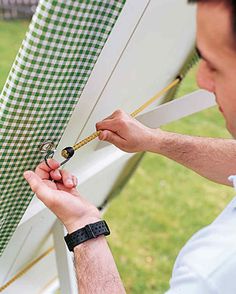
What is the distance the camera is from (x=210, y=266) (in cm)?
107

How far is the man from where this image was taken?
105cm

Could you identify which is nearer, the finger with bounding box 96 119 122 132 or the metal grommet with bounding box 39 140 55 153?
the metal grommet with bounding box 39 140 55 153

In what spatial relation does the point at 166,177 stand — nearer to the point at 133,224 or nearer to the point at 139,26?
the point at 133,224

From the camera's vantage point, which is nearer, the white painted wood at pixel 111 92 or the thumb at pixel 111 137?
the white painted wood at pixel 111 92

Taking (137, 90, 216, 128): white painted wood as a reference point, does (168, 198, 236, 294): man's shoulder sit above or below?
above

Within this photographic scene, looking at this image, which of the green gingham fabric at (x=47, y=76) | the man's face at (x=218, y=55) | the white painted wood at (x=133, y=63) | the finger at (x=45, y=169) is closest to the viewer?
the man's face at (x=218, y=55)

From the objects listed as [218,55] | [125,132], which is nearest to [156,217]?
[125,132]

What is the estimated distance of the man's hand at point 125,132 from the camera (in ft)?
5.30

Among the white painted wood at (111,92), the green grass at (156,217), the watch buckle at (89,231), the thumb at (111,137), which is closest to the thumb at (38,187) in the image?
the watch buckle at (89,231)

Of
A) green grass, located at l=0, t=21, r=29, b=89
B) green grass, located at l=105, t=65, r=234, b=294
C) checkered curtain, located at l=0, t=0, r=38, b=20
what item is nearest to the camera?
green grass, located at l=105, t=65, r=234, b=294

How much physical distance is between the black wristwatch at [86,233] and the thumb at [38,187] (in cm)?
10

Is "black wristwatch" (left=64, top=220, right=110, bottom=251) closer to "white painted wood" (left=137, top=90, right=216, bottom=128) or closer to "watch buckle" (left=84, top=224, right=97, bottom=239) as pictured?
A: "watch buckle" (left=84, top=224, right=97, bottom=239)

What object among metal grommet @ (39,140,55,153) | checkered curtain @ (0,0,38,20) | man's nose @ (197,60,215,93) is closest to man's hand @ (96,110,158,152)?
metal grommet @ (39,140,55,153)

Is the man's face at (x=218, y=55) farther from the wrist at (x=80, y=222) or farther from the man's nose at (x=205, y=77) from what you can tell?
the wrist at (x=80, y=222)
